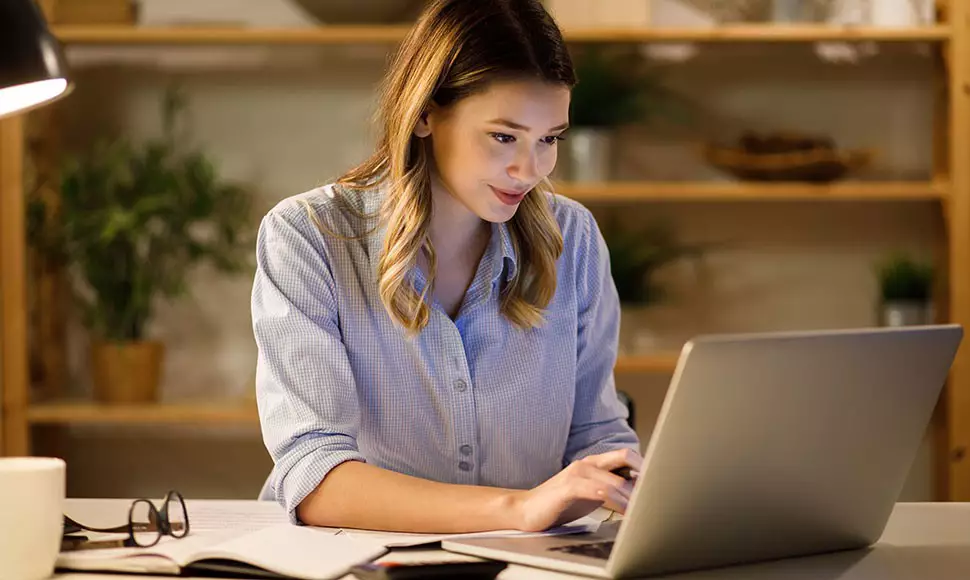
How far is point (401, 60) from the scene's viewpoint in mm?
1532

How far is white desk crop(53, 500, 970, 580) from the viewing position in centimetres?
102

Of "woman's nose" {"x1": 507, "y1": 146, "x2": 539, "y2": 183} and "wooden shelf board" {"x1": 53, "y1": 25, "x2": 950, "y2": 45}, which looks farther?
"wooden shelf board" {"x1": 53, "y1": 25, "x2": 950, "y2": 45}

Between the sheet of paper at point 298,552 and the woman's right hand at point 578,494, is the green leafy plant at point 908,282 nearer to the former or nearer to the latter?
the woman's right hand at point 578,494

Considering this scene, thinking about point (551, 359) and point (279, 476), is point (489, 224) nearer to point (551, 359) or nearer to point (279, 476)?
point (551, 359)

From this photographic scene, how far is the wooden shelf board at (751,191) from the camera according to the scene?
9.54ft

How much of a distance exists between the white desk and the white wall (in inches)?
77.1

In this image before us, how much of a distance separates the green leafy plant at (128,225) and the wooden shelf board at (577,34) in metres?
0.27

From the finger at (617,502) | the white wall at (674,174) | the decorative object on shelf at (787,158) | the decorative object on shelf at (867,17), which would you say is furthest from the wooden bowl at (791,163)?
the finger at (617,502)

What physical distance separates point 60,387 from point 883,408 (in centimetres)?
261

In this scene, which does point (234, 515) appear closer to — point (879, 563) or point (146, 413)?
point (879, 563)

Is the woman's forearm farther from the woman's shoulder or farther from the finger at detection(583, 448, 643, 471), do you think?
the woman's shoulder

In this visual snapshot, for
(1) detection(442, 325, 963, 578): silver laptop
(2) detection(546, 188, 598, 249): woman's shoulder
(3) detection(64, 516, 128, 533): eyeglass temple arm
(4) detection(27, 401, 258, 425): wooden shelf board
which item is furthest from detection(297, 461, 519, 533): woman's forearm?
(4) detection(27, 401, 258, 425): wooden shelf board

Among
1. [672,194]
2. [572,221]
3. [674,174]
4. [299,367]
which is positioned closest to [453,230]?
[572,221]

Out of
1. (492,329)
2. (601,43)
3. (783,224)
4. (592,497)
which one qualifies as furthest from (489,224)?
(783,224)
